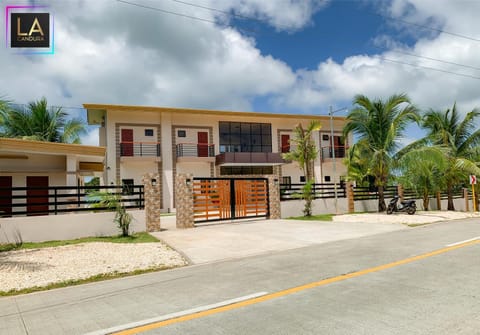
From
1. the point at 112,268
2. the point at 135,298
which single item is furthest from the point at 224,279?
the point at 112,268

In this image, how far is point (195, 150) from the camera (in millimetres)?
27172

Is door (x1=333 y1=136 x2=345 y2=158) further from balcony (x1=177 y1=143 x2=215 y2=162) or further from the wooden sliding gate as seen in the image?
the wooden sliding gate

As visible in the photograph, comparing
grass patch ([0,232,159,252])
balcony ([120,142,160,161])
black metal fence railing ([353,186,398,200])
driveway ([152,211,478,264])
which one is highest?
balcony ([120,142,160,161])

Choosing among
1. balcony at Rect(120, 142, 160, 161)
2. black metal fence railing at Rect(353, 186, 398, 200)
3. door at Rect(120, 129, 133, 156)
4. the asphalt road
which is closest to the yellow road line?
the asphalt road

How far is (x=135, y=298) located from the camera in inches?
204

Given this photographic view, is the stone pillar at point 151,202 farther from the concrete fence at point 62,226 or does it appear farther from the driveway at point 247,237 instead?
the driveway at point 247,237

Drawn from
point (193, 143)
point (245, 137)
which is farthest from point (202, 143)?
point (245, 137)

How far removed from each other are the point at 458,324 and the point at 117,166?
23839mm

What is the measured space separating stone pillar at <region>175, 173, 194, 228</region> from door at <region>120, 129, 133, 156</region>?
1195 centimetres

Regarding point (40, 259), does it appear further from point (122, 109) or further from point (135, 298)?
point (122, 109)

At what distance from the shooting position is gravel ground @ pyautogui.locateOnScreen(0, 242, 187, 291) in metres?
6.75

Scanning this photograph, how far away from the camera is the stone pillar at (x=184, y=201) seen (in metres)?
13.9

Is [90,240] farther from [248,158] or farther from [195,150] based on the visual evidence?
[248,158]

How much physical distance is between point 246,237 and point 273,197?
6211 millimetres
